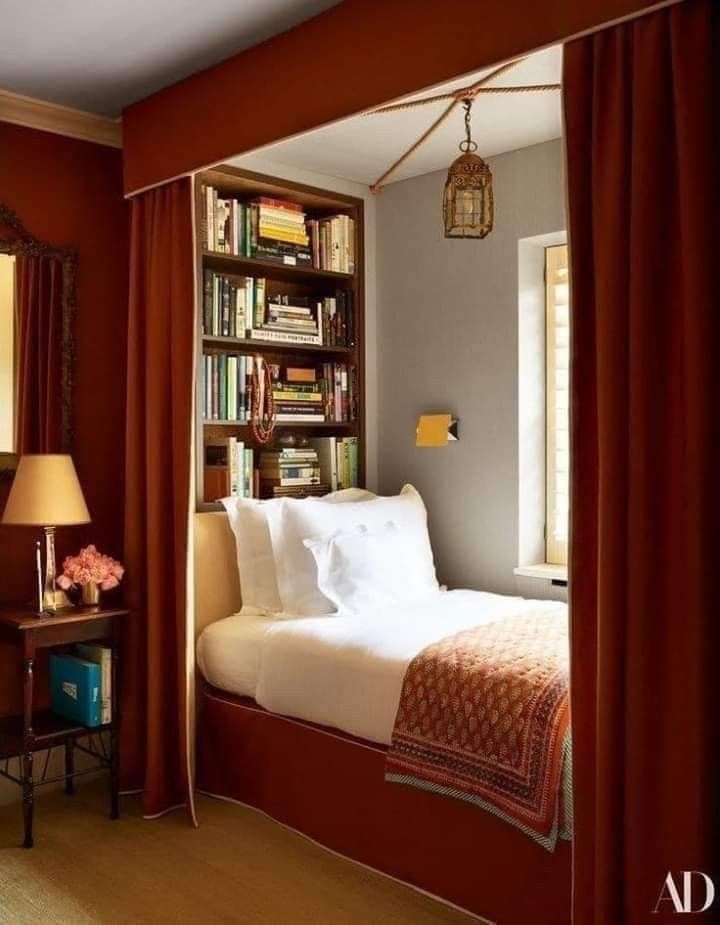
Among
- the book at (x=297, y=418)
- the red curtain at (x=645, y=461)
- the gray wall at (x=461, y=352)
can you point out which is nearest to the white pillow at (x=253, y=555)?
the book at (x=297, y=418)

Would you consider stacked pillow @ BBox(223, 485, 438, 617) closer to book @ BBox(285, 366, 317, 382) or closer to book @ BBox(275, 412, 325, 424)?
book @ BBox(275, 412, 325, 424)

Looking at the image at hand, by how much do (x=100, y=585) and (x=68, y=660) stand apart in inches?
12.0

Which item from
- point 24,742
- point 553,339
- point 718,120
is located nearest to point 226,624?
point 24,742

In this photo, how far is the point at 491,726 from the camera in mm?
2623

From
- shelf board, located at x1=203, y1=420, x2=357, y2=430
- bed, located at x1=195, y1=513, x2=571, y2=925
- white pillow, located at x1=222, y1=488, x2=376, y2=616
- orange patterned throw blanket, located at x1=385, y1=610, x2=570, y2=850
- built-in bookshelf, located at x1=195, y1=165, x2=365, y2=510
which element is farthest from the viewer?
shelf board, located at x1=203, y1=420, x2=357, y2=430

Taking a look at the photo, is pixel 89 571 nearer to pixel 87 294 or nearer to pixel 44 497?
pixel 44 497

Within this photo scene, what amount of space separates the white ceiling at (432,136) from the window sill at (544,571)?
180 centimetres

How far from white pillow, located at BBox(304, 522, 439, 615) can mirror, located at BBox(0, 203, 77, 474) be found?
1.14m

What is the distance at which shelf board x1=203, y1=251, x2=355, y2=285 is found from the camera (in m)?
4.01

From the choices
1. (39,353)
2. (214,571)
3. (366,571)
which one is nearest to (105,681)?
(214,571)

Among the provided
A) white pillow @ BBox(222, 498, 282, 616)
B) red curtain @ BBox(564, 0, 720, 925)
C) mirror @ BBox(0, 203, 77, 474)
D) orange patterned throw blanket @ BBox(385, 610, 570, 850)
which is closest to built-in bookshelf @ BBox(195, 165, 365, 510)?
white pillow @ BBox(222, 498, 282, 616)

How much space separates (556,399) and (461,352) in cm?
48

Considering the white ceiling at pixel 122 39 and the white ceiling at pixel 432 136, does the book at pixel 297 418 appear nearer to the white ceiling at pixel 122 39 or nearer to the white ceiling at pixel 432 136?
the white ceiling at pixel 432 136

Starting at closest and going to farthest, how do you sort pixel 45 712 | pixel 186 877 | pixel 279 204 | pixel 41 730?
pixel 186 877, pixel 41 730, pixel 45 712, pixel 279 204
